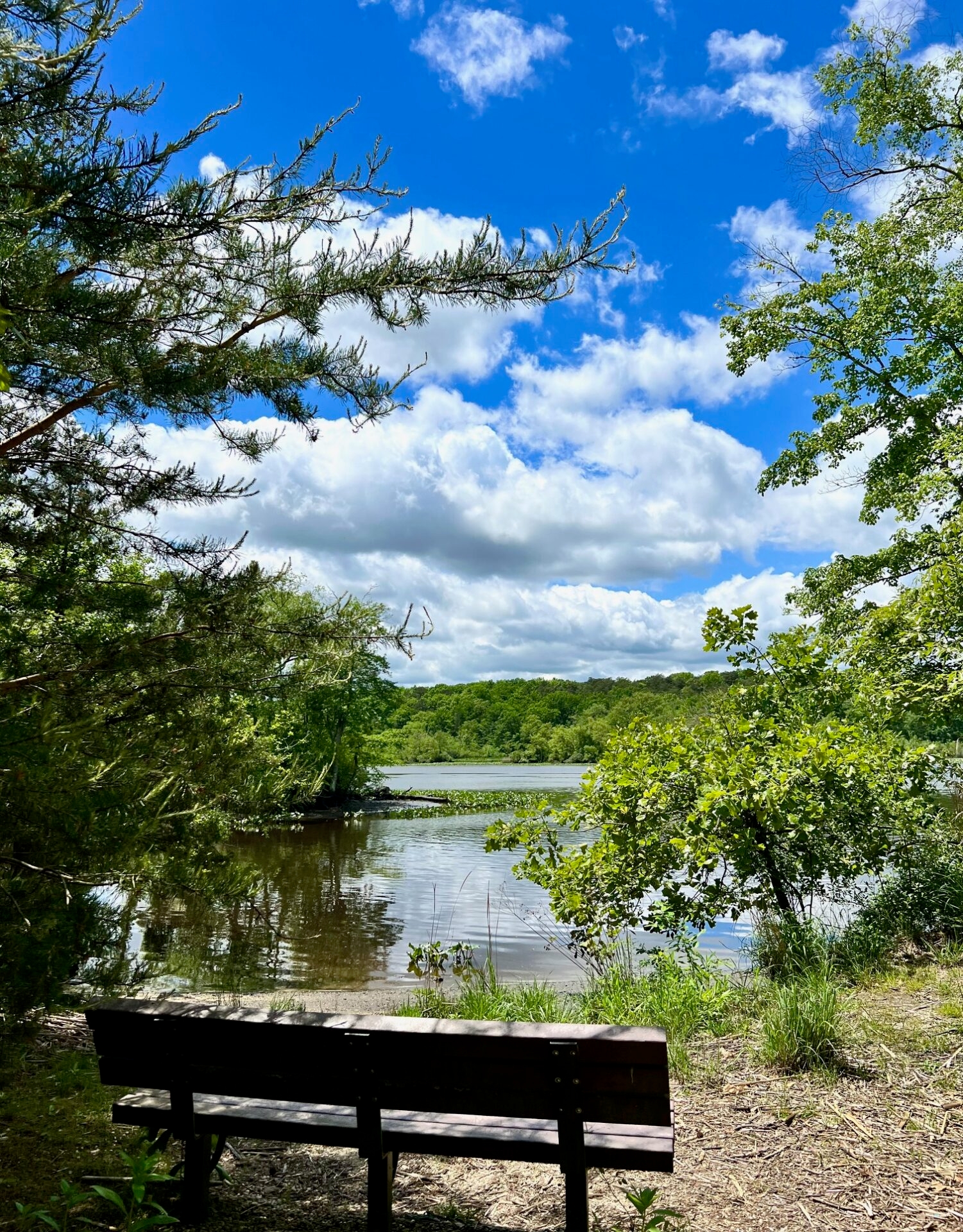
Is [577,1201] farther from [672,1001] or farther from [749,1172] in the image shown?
[672,1001]

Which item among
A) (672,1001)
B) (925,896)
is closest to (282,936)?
(672,1001)

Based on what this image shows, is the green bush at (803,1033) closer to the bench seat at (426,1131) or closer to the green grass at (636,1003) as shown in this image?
the green grass at (636,1003)

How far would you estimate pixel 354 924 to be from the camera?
12.2 m

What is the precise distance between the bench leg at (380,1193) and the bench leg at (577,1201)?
24.2 inches

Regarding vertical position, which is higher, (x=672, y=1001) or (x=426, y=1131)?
(x=426, y=1131)

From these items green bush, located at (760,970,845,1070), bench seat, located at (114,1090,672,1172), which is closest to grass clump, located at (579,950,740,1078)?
green bush, located at (760,970,845,1070)

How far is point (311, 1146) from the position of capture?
12.8 ft

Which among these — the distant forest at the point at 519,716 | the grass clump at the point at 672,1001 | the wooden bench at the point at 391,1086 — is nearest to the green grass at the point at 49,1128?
the wooden bench at the point at 391,1086

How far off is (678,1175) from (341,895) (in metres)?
11.9

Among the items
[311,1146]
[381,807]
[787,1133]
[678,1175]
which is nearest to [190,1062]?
[311,1146]

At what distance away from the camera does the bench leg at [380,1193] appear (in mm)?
2826

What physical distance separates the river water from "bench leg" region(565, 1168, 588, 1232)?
8.64 ft

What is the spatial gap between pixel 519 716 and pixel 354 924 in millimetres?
92620

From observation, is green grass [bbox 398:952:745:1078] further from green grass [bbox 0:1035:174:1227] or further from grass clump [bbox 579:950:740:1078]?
green grass [bbox 0:1035:174:1227]
